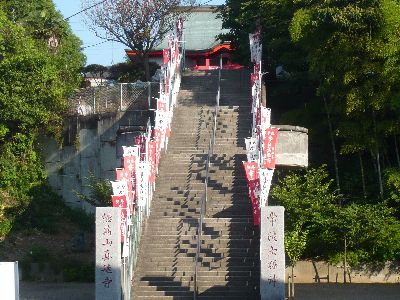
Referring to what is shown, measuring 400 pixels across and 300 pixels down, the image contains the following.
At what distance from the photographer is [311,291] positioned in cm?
2392

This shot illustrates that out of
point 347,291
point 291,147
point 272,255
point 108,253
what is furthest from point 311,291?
point 108,253

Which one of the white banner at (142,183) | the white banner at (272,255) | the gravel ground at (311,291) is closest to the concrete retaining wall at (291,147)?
the gravel ground at (311,291)

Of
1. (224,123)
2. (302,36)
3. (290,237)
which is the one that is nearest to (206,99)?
(224,123)

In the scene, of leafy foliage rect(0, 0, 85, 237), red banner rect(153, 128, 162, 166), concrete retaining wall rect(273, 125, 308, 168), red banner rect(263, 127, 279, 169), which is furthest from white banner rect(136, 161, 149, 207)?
leafy foliage rect(0, 0, 85, 237)

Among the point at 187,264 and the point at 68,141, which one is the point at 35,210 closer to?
the point at 68,141

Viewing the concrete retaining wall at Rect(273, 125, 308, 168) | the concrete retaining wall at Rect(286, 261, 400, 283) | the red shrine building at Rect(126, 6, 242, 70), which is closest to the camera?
the concrete retaining wall at Rect(286, 261, 400, 283)

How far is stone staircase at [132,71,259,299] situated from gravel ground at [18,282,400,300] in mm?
2045

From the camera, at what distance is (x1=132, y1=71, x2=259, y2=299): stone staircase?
843 inches

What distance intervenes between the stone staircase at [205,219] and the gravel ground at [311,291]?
2.04 meters

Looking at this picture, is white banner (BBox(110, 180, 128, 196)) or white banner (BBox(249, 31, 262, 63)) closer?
white banner (BBox(110, 180, 128, 196))

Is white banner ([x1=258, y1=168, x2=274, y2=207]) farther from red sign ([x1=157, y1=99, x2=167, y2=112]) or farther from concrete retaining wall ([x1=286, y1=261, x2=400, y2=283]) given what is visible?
red sign ([x1=157, y1=99, x2=167, y2=112])

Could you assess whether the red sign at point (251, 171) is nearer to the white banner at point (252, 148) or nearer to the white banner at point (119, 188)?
the white banner at point (252, 148)

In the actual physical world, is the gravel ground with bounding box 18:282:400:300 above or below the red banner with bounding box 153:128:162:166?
below

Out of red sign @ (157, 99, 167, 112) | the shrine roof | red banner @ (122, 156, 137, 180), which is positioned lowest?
red banner @ (122, 156, 137, 180)
